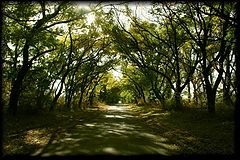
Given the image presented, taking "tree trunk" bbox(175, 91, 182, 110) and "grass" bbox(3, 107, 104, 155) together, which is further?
"tree trunk" bbox(175, 91, 182, 110)

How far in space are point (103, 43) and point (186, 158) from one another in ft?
97.4

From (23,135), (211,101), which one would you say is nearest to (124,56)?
(211,101)

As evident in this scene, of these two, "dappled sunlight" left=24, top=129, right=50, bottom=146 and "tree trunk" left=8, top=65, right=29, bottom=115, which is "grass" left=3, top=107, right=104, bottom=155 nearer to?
"dappled sunlight" left=24, top=129, right=50, bottom=146

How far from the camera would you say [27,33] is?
16.2 m

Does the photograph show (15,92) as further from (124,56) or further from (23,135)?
(124,56)

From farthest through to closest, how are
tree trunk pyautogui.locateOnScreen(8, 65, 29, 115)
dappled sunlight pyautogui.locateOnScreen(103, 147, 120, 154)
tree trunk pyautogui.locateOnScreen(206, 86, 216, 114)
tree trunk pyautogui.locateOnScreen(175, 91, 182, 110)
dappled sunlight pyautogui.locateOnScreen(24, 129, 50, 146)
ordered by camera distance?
tree trunk pyautogui.locateOnScreen(175, 91, 182, 110), tree trunk pyautogui.locateOnScreen(206, 86, 216, 114), tree trunk pyautogui.locateOnScreen(8, 65, 29, 115), dappled sunlight pyautogui.locateOnScreen(24, 129, 50, 146), dappled sunlight pyautogui.locateOnScreen(103, 147, 120, 154)

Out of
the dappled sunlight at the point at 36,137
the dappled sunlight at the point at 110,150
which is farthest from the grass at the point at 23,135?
the dappled sunlight at the point at 110,150

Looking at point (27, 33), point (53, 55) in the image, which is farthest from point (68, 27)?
point (27, 33)

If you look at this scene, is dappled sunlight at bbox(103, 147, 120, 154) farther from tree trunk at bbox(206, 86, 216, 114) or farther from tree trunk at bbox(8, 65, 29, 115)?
tree trunk at bbox(206, 86, 216, 114)

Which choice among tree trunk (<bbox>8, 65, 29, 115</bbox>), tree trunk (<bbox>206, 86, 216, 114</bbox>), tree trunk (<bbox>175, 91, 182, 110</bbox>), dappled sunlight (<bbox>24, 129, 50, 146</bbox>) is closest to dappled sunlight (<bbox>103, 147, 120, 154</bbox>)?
dappled sunlight (<bbox>24, 129, 50, 146</bbox>)

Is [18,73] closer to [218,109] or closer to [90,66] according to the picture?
[218,109]

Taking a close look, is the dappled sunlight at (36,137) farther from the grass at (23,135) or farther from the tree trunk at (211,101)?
the tree trunk at (211,101)

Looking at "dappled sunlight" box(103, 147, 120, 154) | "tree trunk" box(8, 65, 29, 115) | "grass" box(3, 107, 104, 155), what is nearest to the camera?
"dappled sunlight" box(103, 147, 120, 154)

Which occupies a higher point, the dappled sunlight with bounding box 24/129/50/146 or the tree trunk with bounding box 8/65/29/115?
the tree trunk with bounding box 8/65/29/115
